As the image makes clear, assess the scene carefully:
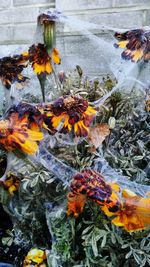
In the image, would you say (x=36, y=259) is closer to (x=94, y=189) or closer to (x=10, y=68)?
(x=94, y=189)

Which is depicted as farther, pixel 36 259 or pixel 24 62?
pixel 24 62

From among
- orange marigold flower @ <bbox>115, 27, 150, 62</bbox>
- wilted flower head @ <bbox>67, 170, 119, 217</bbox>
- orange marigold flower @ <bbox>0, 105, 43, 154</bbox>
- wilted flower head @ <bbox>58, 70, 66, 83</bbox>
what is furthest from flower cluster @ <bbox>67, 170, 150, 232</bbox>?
wilted flower head @ <bbox>58, 70, 66, 83</bbox>

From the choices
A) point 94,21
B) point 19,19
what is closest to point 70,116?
point 94,21

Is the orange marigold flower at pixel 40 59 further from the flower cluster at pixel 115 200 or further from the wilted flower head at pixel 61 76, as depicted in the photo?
the flower cluster at pixel 115 200

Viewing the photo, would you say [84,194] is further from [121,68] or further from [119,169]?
[121,68]

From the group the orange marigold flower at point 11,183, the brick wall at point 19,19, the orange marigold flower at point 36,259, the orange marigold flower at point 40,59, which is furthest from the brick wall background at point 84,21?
the orange marigold flower at point 36,259

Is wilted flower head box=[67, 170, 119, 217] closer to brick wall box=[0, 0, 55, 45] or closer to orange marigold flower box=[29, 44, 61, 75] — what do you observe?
orange marigold flower box=[29, 44, 61, 75]

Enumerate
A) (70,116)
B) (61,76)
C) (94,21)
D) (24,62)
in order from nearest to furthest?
(70,116), (24,62), (61,76), (94,21)
